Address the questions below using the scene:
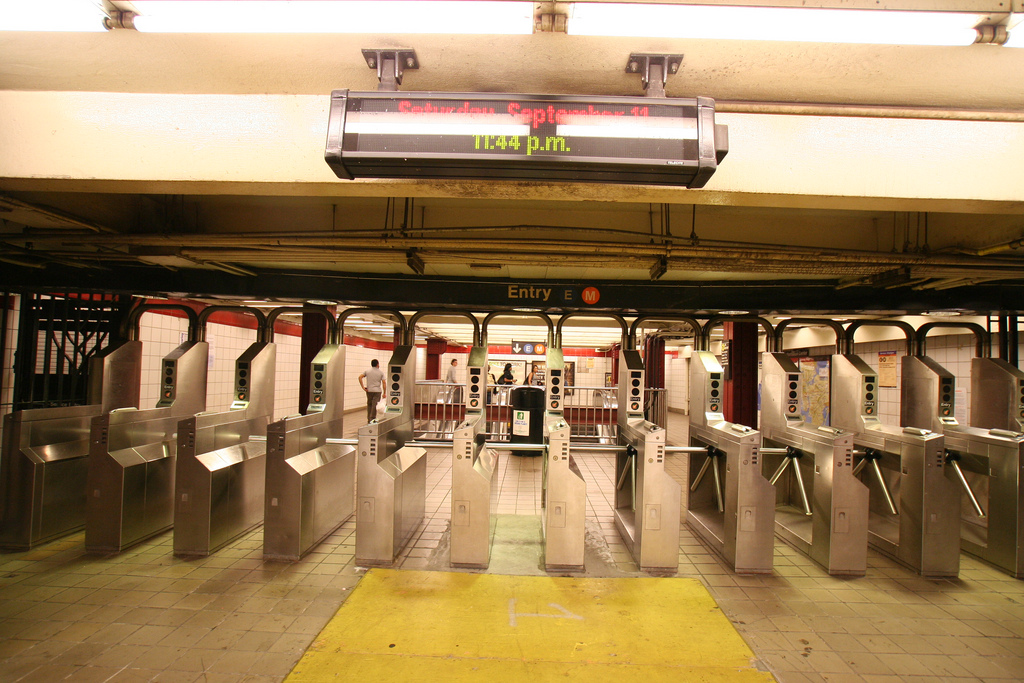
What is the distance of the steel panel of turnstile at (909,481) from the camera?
4164 millimetres

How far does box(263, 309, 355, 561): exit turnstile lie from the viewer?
165 inches

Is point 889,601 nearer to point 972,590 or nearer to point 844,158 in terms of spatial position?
point 972,590

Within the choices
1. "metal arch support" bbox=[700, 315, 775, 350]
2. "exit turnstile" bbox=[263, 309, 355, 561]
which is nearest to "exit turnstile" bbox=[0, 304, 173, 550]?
→ "exit turnstile" bbox=[263, 309, 355, 561]

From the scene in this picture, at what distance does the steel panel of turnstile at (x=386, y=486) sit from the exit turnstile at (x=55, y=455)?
2.58m

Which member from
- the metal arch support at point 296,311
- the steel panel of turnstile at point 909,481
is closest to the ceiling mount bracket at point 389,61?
the metal arch support at point 296,311

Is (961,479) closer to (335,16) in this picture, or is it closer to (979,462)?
(979,462)

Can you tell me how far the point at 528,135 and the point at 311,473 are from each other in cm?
383

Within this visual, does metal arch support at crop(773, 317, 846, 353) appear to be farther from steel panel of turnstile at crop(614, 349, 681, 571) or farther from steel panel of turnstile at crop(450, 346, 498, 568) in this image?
steel panel of turnstile at crop(450, 346, 498, 568)

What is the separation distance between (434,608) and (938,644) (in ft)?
11.6

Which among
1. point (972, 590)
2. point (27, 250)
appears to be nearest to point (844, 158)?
point (972, 590)

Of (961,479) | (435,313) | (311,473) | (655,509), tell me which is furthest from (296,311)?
(961,479)

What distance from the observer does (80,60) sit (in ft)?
7.75

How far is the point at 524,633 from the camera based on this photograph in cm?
307

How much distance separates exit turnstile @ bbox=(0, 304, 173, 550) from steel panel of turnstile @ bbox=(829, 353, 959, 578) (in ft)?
24.6
